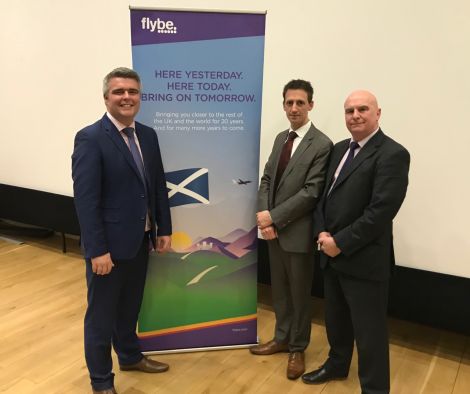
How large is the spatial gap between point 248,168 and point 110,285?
1071 mm

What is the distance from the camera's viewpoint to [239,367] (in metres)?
2.71

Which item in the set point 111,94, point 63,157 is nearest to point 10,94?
point 63,157

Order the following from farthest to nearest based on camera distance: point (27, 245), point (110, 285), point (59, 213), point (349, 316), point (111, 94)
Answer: point (27, 245)
point (59, 213)
point (349, 316)
point (110, 285)
point (111, 94)

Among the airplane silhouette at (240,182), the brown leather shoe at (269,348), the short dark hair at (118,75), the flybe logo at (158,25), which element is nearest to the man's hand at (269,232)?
the airplane silhouette at (240,182)

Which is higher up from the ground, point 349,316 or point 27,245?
point 349,316

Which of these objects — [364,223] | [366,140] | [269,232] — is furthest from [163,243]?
[366,140]

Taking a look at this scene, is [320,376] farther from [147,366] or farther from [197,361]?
[147,366]

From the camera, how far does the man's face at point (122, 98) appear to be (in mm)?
2094

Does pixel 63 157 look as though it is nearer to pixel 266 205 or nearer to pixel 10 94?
pixel 10 94

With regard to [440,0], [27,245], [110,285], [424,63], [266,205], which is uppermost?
[440,0]

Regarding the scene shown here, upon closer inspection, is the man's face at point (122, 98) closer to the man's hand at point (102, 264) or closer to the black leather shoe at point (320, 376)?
the man's hand at point (102, 264)

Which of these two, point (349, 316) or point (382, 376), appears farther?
point (349, 316)

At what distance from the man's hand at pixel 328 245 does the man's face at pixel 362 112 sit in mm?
538

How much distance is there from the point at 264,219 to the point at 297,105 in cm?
69
